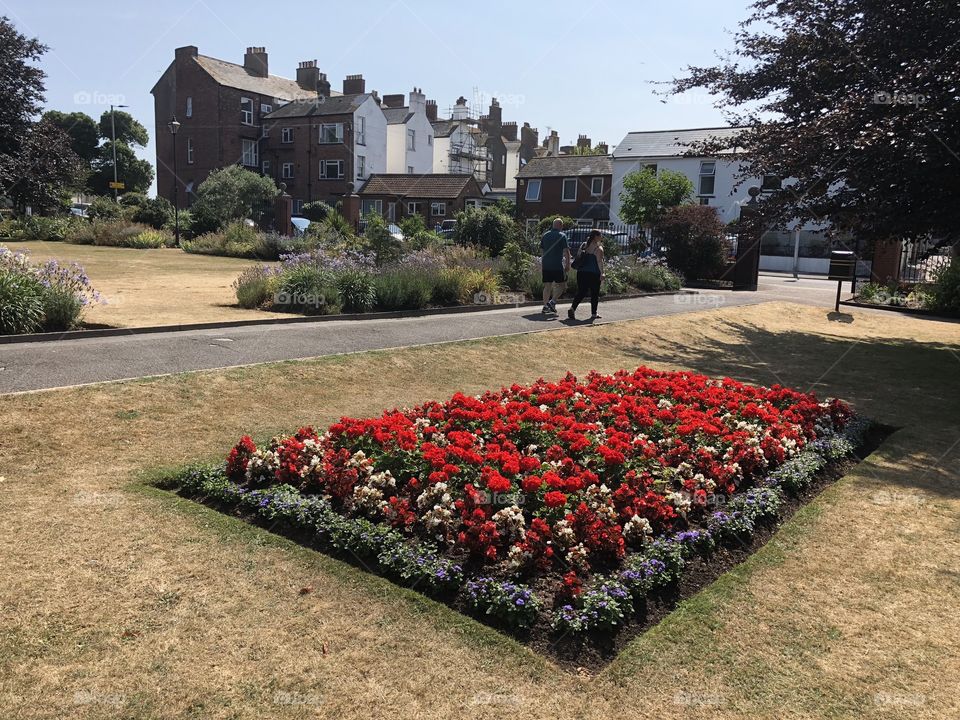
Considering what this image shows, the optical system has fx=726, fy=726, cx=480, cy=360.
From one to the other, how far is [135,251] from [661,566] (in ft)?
106

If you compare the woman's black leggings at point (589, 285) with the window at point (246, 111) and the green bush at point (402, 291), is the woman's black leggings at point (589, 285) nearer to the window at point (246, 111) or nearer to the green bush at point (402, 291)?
the green bush at point (402, 291)

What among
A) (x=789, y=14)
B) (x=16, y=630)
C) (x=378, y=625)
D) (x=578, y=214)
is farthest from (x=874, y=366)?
(x=578, y=214)

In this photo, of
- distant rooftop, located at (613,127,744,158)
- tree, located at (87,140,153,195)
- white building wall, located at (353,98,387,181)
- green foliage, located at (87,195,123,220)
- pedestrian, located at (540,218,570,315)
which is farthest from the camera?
tree, located at (87,140,153,195)

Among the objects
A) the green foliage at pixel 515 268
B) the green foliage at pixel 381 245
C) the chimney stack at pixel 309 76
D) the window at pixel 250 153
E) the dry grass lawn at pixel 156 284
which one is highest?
the chimney stack at pixel 309 76

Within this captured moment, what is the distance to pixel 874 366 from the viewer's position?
11.8 meters

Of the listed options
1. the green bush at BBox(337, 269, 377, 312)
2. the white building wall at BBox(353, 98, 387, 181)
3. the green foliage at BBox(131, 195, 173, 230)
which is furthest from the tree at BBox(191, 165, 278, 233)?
the green bush at BBox(337, 269, 377, 312)

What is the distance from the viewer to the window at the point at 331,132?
187 ft

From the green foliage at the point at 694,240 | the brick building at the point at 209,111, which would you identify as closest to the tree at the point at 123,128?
the brick building at the point at 209,111

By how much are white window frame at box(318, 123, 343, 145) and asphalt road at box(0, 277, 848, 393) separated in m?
45.6

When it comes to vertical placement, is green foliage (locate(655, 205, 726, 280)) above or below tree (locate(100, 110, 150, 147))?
below

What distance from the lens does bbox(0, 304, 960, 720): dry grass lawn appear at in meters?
3.07

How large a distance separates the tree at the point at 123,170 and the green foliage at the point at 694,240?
215 feet

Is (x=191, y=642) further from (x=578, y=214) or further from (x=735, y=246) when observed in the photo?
(x=578, y=214)

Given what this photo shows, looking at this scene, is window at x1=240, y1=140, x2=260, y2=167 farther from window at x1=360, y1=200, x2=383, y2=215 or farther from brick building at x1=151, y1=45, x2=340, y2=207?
window at x1=360, y1=200, x2=383, y2=215
